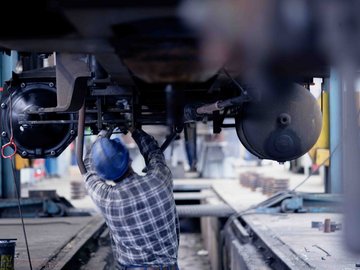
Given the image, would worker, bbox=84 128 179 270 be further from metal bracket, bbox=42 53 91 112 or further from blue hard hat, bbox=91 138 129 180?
metal bracket, bbox=42 53 91 112

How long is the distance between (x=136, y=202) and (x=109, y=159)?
308mm

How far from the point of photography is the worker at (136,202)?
11.1ft

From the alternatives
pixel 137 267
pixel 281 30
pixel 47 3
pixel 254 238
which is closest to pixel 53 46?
pixel 47 3

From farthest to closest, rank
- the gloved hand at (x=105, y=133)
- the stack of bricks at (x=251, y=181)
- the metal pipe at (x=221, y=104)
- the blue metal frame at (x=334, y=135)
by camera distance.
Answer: the stack of bricks at (x=251, y=181)
the blue metal frame at (x=334, y=135)
the gloved hand at (x=105, y=133)
the metal pipe at (x=221, y=104)

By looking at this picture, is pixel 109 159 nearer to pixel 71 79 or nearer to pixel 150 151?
pixel 150 151

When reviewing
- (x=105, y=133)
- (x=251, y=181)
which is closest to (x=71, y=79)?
(x=105, y=133)

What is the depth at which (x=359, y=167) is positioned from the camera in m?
1.48

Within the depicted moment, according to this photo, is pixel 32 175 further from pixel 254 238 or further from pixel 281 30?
pixel 281 30

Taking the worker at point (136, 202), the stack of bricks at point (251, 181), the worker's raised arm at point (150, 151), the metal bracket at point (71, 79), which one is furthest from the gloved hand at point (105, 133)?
the stack of bricks at point (251, 181)

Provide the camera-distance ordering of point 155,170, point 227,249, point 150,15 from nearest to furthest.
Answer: point 150,15
point 155,170
point 227,249

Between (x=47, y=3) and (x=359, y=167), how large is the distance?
113 cm

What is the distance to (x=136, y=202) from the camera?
337 cm

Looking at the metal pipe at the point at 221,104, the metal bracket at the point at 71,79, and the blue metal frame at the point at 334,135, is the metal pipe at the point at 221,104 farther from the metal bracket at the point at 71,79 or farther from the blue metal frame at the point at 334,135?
the blue metal frame at the point at 334,135

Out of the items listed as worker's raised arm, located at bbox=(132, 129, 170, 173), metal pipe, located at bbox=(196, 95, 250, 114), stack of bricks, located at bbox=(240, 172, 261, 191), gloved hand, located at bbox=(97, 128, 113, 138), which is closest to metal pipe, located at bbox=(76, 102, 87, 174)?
gloved hand, located at bbox=(97, 128, 113, 138)
